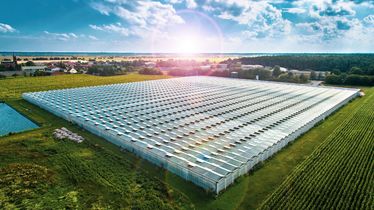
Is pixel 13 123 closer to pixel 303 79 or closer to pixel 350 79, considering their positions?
pixel 303 79

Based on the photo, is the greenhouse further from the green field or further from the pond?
the pond

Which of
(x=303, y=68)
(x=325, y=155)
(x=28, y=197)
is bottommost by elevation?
(x=28, y=197)

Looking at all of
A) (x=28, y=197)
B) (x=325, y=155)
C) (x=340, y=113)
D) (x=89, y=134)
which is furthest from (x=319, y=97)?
(x=28, y=197)

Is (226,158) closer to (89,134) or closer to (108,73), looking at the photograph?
(89,134)

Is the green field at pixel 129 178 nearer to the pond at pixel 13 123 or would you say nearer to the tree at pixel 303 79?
the pond at pixel 13 123

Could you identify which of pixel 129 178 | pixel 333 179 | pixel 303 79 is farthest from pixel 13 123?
pixel 303 79

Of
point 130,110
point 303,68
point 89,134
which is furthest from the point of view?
point 303,68

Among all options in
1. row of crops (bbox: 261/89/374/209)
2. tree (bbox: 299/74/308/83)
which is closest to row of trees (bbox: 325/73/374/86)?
tree (bbox: 299/74/308/83)
